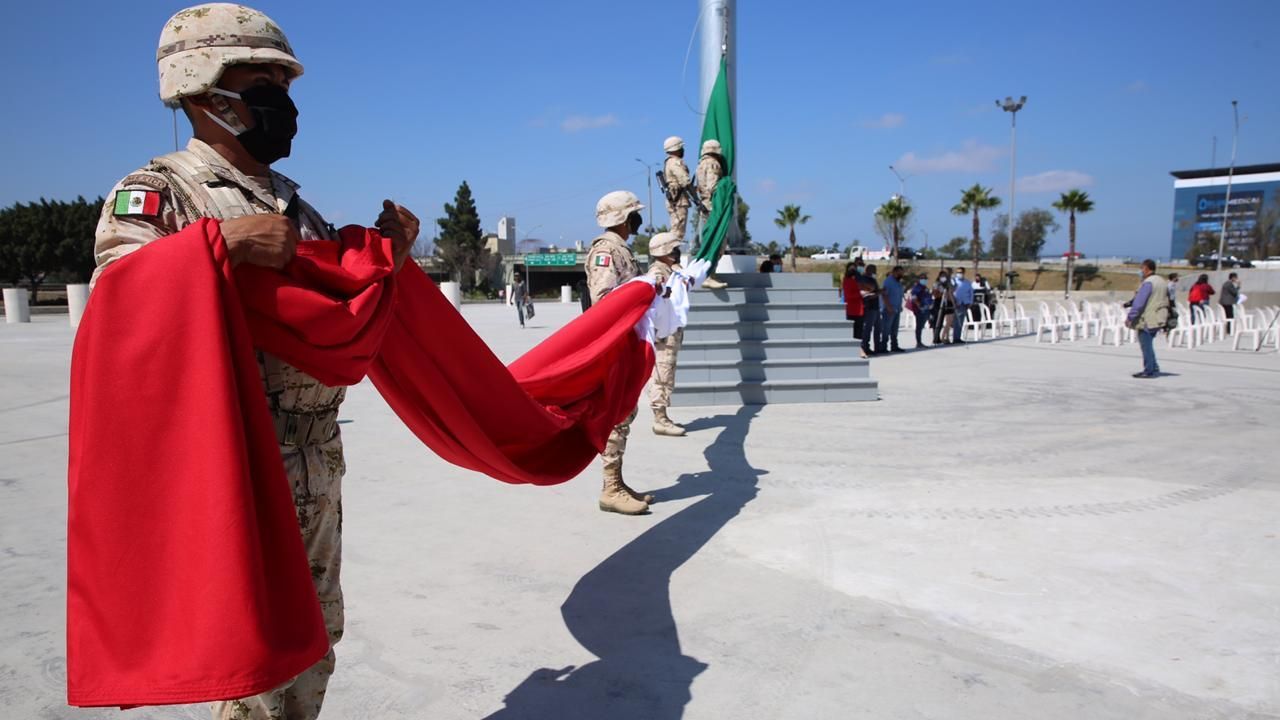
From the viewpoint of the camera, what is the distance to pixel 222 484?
167 centimetres

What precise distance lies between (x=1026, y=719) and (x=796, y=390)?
7.24 metres

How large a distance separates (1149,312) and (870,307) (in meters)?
4.91

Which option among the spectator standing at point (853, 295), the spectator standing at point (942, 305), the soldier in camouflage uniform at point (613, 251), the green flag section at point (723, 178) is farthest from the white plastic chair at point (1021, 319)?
the soldier in camouflage uniform at point (613, 251)

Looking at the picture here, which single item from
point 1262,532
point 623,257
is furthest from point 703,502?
point 1262,532

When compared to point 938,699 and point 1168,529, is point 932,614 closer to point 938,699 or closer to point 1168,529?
point 938,699

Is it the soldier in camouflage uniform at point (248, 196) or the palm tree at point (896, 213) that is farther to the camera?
the palm tree at point (896, 213)

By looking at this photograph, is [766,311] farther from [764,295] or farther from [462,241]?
[462,241]

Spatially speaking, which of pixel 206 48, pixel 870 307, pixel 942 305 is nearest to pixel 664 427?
pixel 206 48

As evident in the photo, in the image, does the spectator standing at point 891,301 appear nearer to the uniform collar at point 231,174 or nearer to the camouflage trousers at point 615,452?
the camouflage trousers at point 615,452

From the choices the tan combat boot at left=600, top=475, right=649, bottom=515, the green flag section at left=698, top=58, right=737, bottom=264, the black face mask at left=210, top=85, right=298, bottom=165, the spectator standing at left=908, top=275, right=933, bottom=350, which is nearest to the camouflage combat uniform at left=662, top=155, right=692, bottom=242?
the green flag section at left=698, top=58, right=737, bottom=264

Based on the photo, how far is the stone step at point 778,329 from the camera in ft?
34.0

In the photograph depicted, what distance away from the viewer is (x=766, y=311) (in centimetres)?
1089

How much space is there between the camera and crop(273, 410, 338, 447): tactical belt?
6.88ft

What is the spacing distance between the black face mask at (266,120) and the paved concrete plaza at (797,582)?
0.73 m
